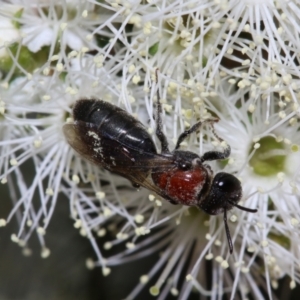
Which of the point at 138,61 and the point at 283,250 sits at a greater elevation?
the point at 138,61

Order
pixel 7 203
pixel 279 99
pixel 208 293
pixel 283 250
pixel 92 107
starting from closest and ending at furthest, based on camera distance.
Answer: pixel 92 107
pixel 279 99
pixel 283 250
pixel 208 293
pixel 7 203

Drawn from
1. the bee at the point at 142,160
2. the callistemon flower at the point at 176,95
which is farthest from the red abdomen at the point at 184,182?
the callistemon flower at the point at 176,95

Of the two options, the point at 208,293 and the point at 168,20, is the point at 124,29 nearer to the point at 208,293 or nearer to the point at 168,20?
the point at 168,20

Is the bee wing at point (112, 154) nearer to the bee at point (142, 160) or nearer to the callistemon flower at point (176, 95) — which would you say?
the bee at point (142, 160)

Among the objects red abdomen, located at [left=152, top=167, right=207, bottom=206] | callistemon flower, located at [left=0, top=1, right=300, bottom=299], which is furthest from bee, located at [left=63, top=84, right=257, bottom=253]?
callistemon flower, located at [left=0, top=1, right=300, bottom=299]

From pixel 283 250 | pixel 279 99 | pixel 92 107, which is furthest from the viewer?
pixel 283 250

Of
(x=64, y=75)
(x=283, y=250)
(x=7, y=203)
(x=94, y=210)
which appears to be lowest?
(x=7, y=203)

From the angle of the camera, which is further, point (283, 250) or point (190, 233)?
point (190, 233)

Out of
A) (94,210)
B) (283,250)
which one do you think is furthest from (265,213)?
Answer: (94,210)
